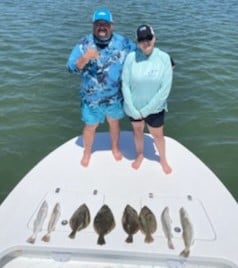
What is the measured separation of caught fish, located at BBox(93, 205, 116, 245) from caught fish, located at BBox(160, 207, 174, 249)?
0.53 meters

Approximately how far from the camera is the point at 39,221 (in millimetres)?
4719

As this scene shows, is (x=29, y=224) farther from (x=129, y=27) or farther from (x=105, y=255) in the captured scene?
(x=129, y=27)

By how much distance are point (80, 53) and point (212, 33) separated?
29.2ft

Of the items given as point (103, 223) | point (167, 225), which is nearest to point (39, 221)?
point (103, 223)

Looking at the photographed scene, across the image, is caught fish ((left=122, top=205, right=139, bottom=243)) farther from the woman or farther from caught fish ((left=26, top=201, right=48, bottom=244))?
the woman

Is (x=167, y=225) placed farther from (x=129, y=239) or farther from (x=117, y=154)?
(x=117, y=154)

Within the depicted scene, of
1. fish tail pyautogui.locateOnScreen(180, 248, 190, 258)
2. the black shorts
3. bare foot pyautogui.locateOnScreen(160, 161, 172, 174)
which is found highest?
the black shorts

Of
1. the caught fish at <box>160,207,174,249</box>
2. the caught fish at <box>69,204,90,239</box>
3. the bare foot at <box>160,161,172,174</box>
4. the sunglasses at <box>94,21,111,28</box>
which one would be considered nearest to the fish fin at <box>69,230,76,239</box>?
the caught fish at <box>69,204,90,239</box>

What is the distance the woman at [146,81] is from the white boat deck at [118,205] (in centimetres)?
74

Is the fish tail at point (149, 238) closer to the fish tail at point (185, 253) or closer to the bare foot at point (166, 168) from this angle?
the fish tail at point (185, 253)

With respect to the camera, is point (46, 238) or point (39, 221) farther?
point (39, 221)

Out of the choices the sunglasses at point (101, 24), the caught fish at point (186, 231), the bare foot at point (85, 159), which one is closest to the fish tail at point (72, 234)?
the caught fish at point (186, 231)

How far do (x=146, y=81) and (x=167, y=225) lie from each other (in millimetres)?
1671

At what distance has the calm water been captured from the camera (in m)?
7.69
